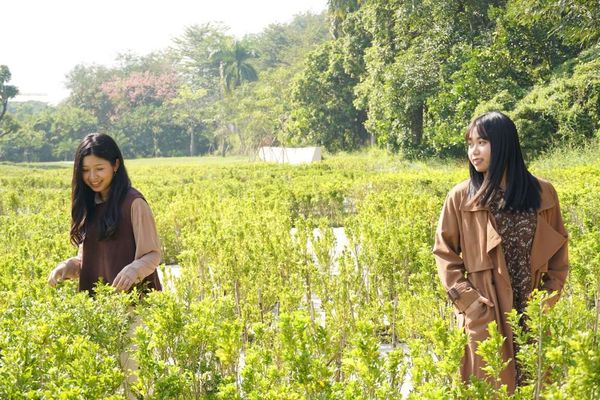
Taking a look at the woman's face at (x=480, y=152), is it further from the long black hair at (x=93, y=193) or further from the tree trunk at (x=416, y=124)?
the tree trunk at (x=416, y=124)

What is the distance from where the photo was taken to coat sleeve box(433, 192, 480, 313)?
283 centimetres

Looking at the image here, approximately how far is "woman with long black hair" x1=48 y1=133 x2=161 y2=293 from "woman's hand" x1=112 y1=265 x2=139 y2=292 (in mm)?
28

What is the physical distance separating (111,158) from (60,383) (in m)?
1.22

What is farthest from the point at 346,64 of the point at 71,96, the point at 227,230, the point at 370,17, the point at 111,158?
the point at 71,96

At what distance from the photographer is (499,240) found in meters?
2.82

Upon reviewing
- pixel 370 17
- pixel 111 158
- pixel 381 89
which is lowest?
pixel 111 158

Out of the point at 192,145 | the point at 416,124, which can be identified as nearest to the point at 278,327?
the point at 416,124

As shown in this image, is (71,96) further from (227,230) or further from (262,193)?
(227,230)

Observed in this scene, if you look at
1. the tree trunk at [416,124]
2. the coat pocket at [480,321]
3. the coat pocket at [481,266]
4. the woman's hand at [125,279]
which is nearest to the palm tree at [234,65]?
the tree trunk at [416,124]

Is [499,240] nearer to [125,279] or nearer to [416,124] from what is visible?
[125,279]

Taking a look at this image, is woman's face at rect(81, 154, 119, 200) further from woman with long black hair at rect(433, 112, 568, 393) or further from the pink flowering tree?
the pink flowering tree

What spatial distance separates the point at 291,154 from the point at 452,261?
35.4 meters

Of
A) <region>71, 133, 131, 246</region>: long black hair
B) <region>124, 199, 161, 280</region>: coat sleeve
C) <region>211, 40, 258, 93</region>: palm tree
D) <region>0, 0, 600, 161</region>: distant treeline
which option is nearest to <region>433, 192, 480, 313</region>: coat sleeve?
<region>124, 199, 161, 280</region>: coat sleeve

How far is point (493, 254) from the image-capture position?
2867mm
